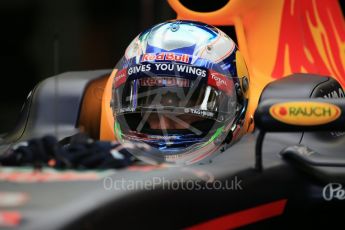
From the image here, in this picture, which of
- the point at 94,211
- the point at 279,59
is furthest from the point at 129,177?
the point at 279,59

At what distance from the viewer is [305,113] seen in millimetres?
1799

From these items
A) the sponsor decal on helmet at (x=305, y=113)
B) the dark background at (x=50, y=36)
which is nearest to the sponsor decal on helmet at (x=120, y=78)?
the dark background at (x=50, y=36)

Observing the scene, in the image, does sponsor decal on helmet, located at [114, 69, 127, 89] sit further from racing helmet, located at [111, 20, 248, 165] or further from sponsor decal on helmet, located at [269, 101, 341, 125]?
sponsor decal on helmet, located at [269, 101, 341, 125]

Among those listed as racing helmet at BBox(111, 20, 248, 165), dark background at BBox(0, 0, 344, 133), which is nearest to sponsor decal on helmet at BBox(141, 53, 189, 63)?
racing helmet at BBox(111, 20, 248, 165)

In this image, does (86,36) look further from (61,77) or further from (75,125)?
(75,125)

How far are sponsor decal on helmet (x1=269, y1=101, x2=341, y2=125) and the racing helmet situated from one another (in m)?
0.49

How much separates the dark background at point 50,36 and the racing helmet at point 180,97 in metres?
0.33

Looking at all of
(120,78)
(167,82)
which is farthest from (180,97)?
(120,78)

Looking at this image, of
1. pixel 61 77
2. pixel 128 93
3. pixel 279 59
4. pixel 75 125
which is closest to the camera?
pixel 128 93

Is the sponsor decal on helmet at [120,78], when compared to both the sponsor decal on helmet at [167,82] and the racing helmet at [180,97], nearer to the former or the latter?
the racing helmet at [180,97]

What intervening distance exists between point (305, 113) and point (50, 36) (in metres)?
1.26

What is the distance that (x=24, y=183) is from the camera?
61.2 inches

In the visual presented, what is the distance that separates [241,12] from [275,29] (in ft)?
0.56

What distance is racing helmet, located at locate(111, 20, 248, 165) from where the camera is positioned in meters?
2.34
